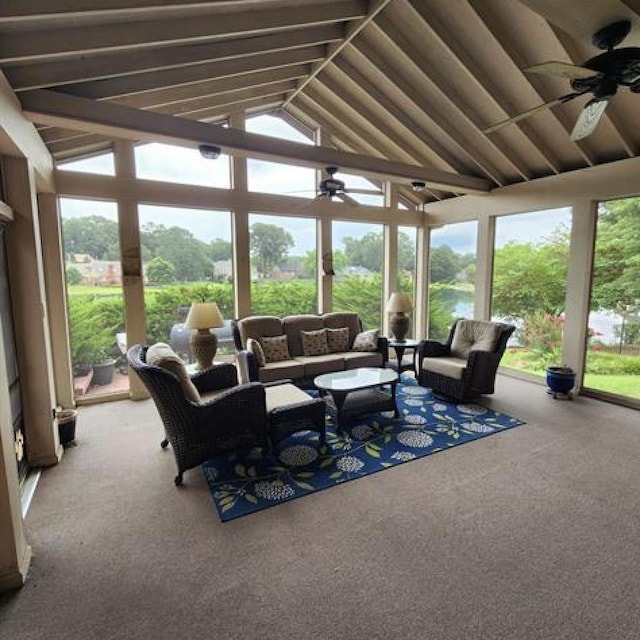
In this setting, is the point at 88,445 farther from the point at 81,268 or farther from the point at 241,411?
the point at 81,268

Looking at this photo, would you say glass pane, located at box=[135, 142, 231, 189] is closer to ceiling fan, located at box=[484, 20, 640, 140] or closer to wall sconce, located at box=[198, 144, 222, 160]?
wall sconce, located at box=[198, 144, 222, 160]

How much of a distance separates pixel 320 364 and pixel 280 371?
0.57m

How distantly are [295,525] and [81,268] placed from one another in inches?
159

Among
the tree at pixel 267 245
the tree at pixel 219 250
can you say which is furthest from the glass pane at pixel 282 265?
the tree at pixel 219 250

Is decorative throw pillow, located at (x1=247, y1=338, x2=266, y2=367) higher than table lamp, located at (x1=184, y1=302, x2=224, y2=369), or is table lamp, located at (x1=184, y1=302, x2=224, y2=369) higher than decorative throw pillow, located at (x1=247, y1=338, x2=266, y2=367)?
table lamp, located at (x1=184, y1=302, x2=224, y2=369)

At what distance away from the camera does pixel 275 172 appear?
221 inches

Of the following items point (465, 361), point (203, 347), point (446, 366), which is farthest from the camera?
point (465, 361)

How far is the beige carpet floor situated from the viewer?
172 centimetres

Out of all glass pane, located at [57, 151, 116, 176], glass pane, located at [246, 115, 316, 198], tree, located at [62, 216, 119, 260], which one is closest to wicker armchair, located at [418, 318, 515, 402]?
glass pane, located at [246, 115, 316, 198]

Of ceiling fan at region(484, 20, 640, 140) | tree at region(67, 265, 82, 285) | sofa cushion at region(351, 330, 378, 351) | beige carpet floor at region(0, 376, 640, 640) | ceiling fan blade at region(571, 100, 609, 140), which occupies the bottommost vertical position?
beige carpet floor at region(0, 376, 640, 640)

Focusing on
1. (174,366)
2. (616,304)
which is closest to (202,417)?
(174,366)

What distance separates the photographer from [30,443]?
121 inches

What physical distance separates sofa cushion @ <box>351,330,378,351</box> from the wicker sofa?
0.8 inches

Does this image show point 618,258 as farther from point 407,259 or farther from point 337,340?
point 337,340
